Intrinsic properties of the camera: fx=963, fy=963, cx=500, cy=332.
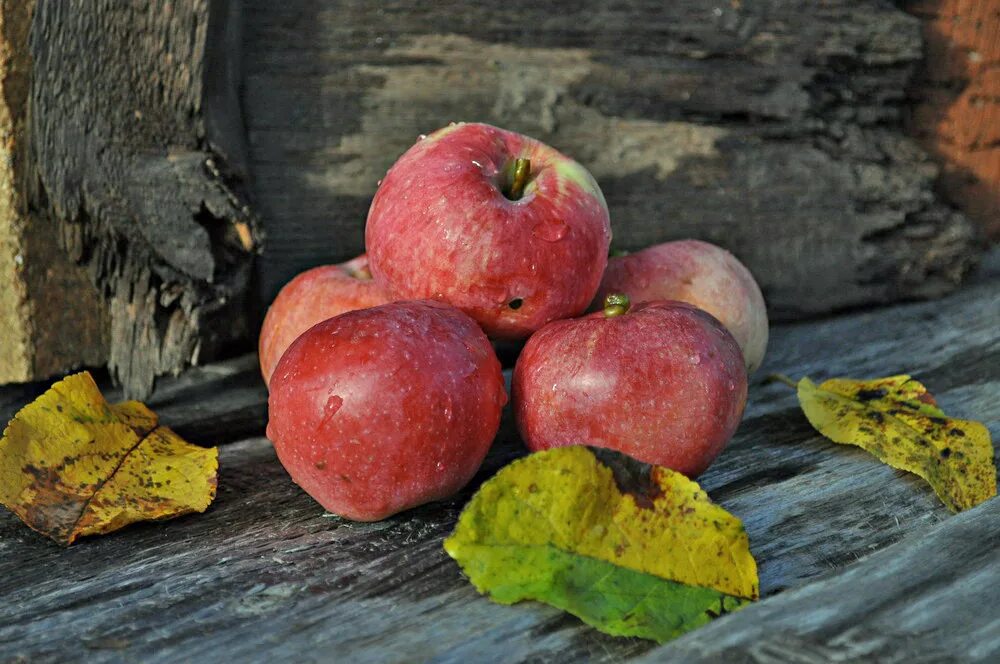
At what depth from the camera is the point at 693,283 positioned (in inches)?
64.0

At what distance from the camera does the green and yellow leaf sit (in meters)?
0.98

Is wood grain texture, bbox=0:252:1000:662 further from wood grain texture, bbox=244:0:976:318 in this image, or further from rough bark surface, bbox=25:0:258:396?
wood grain texture, bbox=244:0:976:318

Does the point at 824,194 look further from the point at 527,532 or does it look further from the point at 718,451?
the point at 527,532

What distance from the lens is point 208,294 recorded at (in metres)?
1.63

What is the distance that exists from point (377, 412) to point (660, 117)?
1120 mm

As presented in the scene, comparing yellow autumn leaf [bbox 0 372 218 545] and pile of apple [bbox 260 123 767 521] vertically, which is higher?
pile of apple [bbox 260 123 767 521]

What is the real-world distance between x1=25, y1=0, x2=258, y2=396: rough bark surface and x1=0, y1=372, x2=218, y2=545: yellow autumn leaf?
318 millimetres

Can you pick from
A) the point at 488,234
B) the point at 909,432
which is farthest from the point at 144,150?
the point at 909,432

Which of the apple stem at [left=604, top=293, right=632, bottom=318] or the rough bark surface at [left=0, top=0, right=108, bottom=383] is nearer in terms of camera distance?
the apple stem at [left=604, top=293, right=632, bottom=318]

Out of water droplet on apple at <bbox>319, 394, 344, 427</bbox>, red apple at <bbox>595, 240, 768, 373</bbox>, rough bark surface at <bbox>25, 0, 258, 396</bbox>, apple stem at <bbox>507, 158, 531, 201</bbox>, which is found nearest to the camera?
water droplet on apple at <bbox>319, 394, 344, 427</bbox>

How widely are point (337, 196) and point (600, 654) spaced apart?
43.7 inches

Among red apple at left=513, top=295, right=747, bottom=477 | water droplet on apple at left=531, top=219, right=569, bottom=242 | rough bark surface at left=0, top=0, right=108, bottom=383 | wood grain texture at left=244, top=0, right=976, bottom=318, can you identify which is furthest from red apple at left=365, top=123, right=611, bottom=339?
rough bark surface at left=0, top=0, right=108, bottom=383

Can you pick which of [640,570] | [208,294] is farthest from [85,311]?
[640,570]

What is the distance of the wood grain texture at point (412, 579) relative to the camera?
35.3 inches
